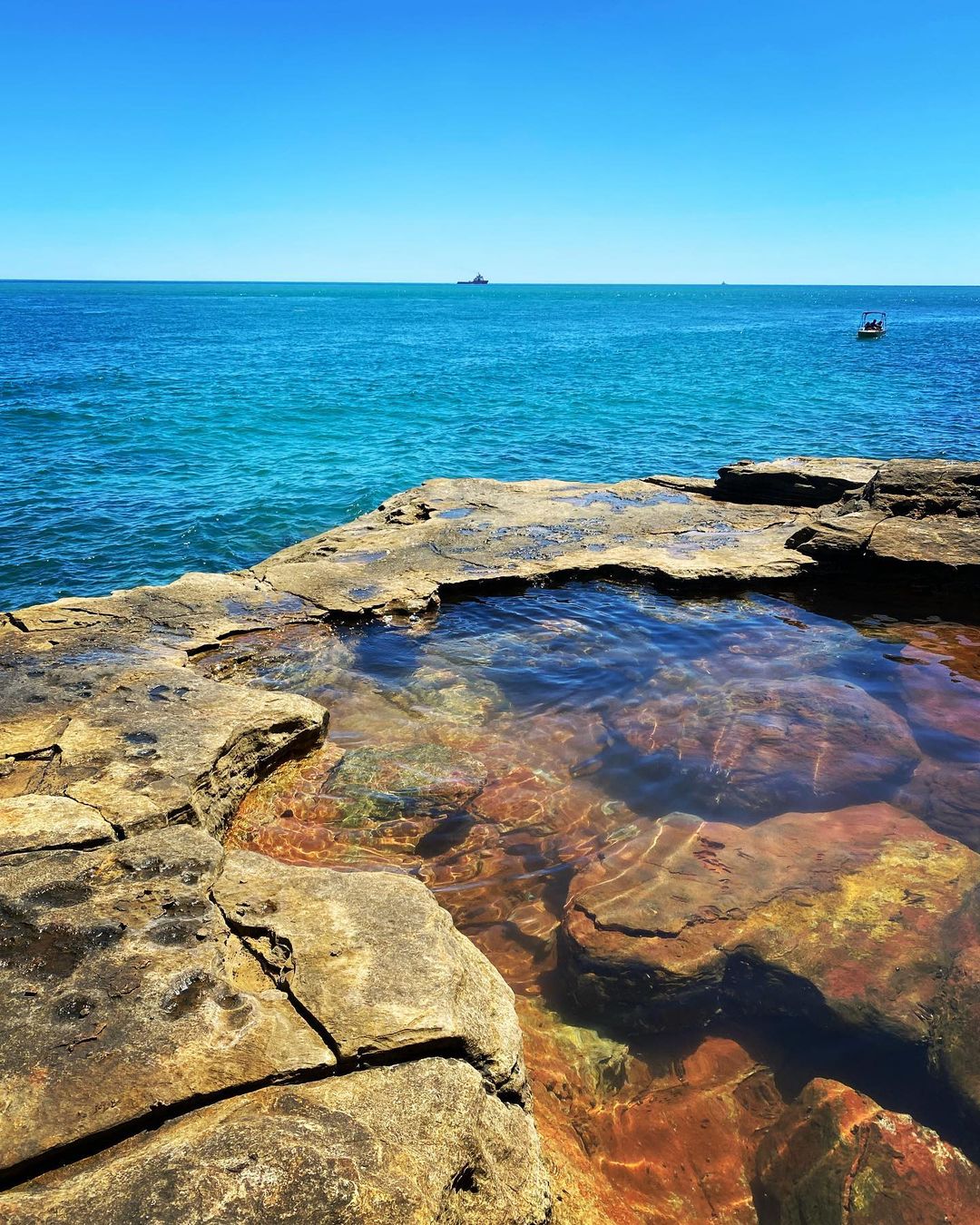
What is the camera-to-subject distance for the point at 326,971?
3018 mm

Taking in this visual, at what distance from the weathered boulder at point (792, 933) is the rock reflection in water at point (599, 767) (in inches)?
8.8

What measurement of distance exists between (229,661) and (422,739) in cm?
195

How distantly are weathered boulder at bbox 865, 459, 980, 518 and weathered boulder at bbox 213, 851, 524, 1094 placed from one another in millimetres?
8184

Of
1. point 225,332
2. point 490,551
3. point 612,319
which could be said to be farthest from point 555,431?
point 612,319

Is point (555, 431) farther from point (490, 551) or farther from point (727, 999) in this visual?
point (727, 999)

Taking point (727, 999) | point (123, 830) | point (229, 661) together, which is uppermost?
point (123, 830)

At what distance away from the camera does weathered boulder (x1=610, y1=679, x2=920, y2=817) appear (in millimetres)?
5520

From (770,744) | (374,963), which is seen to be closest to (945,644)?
(770,744)

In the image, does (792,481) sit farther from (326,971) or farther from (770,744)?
(326,971)

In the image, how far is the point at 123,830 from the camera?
3857mm

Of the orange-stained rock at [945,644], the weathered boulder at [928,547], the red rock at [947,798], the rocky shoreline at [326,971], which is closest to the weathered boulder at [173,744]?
the rocky shoreline at [326,971]

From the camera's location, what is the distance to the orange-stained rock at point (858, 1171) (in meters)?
3.15

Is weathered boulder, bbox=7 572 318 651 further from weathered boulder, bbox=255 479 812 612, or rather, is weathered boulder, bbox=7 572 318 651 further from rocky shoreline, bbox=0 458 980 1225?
weathered boulder, bbox=255 479 812 612

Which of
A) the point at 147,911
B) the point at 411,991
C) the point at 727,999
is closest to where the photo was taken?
the point at 411,991
